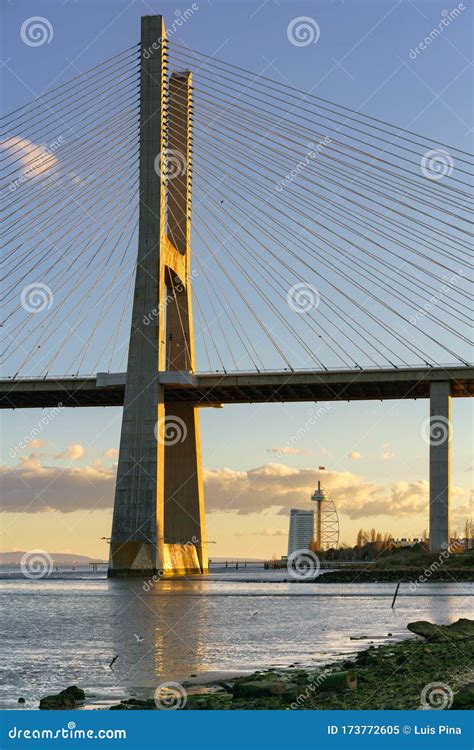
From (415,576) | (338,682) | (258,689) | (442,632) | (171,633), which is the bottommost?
(258,689)

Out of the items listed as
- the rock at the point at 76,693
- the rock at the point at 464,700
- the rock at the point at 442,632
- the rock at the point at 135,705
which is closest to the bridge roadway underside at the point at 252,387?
the rock at the point at 442,632

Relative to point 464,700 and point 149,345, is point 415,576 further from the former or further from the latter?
point 464,700

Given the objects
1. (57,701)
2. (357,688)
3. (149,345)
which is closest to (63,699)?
(57,701)

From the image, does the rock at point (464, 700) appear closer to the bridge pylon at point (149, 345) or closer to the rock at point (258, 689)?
the rock at point (258, 689)

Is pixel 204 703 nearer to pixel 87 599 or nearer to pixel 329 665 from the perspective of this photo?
pixel 329 665

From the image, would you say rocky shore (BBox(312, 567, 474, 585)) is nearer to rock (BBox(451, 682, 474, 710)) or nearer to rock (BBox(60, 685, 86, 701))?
rock (BBox(60, 685, 86, 701))
